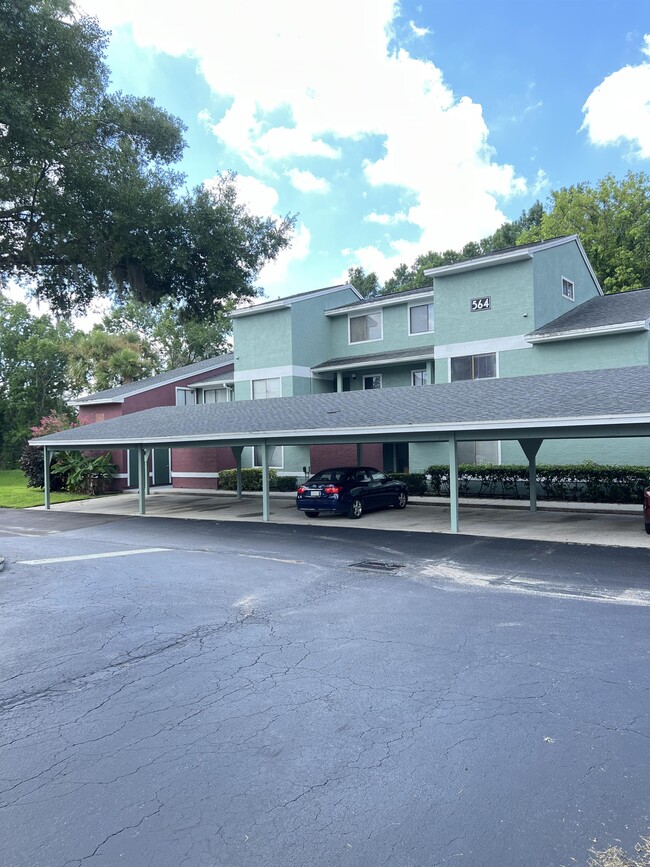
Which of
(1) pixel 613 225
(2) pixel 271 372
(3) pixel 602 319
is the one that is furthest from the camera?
(1) pixel 613 225

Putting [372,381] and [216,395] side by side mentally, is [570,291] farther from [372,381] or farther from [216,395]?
[216,395]

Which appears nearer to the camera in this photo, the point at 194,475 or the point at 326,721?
the point at 326,721

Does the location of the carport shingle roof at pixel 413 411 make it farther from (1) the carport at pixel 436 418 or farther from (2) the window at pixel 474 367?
(2) the window at pixel 474 367

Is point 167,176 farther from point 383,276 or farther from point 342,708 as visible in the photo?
point 383,276

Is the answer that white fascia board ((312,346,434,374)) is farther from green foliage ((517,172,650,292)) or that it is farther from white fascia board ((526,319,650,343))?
green foliage ((517,172,650,292))

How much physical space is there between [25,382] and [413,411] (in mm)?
47719

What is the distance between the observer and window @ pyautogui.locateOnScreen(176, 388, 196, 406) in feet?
106

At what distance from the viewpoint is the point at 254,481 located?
2730cm

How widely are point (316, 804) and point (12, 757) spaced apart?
2.25 metres

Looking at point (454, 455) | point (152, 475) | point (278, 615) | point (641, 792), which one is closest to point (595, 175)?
point (454, 455)

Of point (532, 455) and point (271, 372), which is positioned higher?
point (271, 372)

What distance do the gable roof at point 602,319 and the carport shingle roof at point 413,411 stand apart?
355 centimetres

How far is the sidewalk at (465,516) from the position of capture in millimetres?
13984

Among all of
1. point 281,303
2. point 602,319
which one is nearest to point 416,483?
point 602,319
